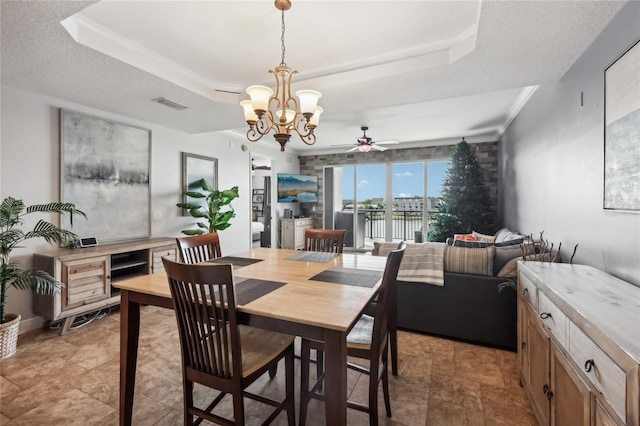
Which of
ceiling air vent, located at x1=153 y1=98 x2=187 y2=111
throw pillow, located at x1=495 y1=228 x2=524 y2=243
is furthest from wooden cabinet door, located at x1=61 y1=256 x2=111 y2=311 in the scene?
throw pillow, located at x1=495 y1=228 x2=524 y2=243

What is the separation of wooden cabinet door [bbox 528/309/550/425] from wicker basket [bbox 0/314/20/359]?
383 centimetres

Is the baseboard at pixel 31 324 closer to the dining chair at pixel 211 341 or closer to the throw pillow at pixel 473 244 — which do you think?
the dining chair at pixel 211 341

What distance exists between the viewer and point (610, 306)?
1.16m

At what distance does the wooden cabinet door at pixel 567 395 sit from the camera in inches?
42.3

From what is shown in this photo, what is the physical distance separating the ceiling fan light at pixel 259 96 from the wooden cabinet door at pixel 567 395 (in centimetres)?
210

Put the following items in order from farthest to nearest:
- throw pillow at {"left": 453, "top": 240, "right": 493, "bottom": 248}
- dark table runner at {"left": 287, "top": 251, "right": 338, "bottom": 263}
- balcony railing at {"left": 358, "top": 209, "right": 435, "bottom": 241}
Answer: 1. balcony railing at {"left": 358, "top": 209, "right": 435, "bottom": 241}
2. throw pillow at {"left": 453, "top": 240, "right": 493, "bottom": 248}
3. dark table runner at {"left": 287, "top": 251, "right": 338, "bottom": 263}

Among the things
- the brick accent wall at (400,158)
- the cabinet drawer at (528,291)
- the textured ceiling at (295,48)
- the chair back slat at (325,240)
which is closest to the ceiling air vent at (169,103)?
the textured ceiling at (295,48)

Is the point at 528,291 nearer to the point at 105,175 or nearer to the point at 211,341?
the point at 211,341

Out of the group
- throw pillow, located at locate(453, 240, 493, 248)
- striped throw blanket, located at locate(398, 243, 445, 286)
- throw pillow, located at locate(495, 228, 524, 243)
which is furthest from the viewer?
throw pillow, located at locate(495, 228, 524, 243)

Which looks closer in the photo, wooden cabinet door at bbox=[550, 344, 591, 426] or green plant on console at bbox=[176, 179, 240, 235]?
wooden cabinet door at bbox=[550, 344, 591, 426]

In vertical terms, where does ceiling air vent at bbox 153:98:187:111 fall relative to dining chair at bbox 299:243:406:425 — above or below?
above

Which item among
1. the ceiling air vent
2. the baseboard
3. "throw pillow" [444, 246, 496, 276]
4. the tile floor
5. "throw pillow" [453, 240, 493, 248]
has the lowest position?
the tile floor

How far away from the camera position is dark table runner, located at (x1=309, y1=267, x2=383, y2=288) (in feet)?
5.60

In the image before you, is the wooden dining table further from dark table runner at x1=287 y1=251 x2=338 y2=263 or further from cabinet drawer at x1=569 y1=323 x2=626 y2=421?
cabinet drawer at x1=569 y1=323 x2=626 y2=421
